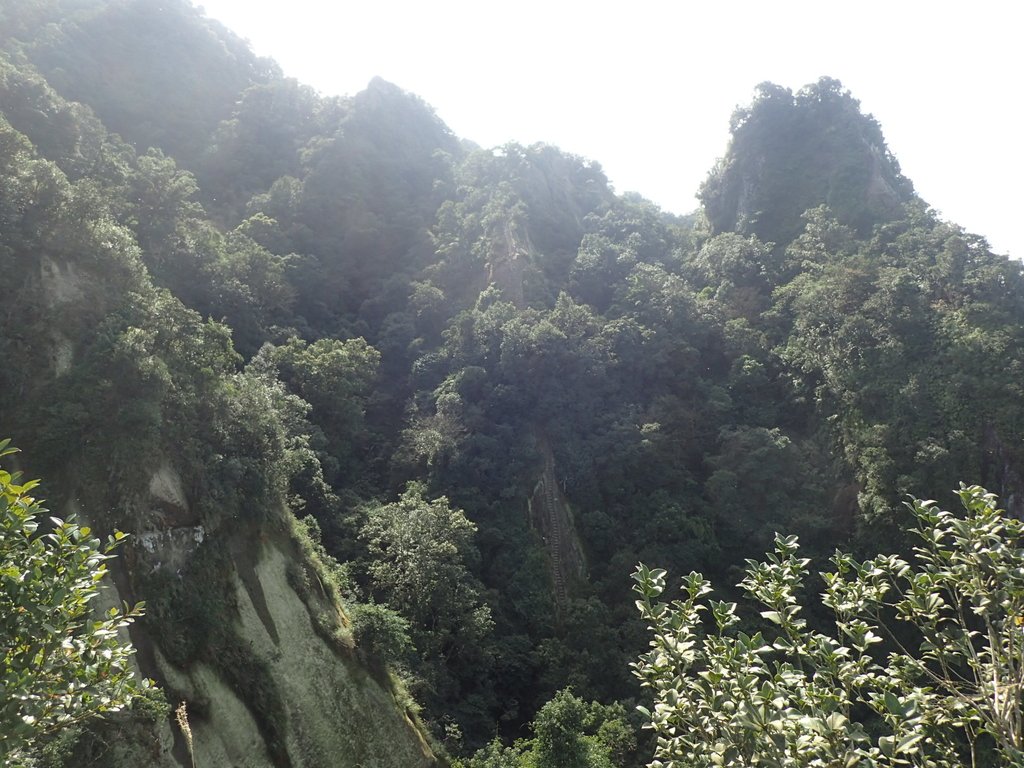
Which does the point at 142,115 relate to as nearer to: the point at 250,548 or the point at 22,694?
the point at 250,548

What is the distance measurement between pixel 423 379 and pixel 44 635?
2891 centimetres

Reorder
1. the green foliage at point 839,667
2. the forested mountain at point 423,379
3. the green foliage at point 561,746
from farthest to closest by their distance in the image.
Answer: the green foliage at point 561,746 → the forested mountain at point 423,379 → the green foliage at point 839,667

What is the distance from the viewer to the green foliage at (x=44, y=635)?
13.8 feet

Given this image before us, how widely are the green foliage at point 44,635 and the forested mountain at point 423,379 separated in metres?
6.42

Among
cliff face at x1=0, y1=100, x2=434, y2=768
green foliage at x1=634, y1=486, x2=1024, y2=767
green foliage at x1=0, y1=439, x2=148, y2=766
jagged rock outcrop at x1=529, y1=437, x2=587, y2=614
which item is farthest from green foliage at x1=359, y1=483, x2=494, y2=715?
green foliage at x1=634, y1=486, x2=1024, y2=767

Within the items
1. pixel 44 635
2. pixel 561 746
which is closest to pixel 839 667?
pixel 44 635

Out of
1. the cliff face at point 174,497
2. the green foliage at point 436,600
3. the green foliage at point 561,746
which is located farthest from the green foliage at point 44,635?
the green foliage at point 436,600

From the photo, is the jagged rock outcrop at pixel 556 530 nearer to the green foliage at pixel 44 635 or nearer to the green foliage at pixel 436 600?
the green foliage at pixel 436 600

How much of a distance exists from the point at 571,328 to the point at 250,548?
21224 millimetres

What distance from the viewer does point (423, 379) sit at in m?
33.3

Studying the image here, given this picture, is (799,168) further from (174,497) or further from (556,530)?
(174,497)

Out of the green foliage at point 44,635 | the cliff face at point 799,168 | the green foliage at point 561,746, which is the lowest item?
the green foliage at point 561,746

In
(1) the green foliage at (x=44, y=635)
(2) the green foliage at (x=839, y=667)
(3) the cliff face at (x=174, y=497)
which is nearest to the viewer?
(2) the green foliage at (x=839, y=667)

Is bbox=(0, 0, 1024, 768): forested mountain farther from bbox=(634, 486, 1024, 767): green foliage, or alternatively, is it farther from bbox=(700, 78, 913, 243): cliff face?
bbox=(634, 486, 1024, 767): green foliage
